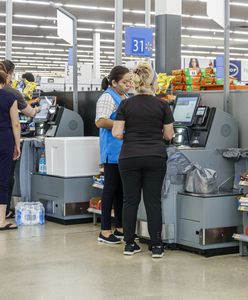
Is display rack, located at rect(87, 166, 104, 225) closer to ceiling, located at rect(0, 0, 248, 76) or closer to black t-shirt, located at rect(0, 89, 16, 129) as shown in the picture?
black t-shirt, located at rect(0, 89, 16, 129)

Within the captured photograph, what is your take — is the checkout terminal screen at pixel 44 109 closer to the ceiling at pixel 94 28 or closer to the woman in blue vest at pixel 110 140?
the woman in blue vest at pixel 110 140

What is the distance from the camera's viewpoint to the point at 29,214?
602cm

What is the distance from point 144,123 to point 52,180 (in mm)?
2120

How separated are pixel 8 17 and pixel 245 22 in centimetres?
1241

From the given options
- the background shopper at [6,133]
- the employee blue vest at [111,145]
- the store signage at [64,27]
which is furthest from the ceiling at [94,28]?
the employee blue vest at [111,145]

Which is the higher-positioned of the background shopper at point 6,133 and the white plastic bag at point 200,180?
the background shopper at point 6,133

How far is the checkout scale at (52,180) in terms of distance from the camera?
609cm

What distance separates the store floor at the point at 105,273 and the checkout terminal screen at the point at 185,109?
119 centimetres

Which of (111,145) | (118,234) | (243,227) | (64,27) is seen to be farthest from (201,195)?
(64,27)

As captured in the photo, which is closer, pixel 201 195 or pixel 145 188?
pixel 145 188

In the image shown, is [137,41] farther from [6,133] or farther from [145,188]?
[145,188]

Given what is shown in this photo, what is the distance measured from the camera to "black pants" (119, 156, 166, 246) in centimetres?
441

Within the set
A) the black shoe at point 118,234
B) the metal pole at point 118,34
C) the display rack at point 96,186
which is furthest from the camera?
the metal pole at point 118,34

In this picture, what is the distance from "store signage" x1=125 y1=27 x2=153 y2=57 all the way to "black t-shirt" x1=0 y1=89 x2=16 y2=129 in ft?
14.8
